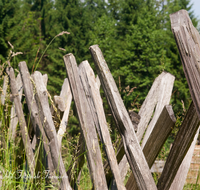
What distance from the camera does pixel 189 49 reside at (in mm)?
866

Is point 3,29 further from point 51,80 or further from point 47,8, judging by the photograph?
point 47,8

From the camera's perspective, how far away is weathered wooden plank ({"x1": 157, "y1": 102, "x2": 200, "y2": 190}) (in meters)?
1.03

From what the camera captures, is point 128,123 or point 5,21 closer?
point 128,123

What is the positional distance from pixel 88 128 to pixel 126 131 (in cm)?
40

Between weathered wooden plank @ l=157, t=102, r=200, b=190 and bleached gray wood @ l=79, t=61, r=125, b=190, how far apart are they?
28 cm

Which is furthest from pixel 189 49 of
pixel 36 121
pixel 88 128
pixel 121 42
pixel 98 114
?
pixel 121 42

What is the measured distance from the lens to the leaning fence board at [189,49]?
834mm

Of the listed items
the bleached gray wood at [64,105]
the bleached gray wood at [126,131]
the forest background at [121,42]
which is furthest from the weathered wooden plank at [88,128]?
the forest background at [121,42]

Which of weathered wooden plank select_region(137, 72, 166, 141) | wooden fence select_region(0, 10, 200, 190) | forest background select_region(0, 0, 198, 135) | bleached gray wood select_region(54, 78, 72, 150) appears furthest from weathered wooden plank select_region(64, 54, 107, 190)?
forest background select_region(0, 0, 198, 135)

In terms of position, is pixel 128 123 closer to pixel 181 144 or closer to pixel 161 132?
pixel 161 132

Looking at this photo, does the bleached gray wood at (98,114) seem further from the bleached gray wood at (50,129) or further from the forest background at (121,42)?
the forest background at (121,42)

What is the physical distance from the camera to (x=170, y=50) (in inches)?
615

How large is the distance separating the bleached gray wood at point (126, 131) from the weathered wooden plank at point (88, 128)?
246 mm

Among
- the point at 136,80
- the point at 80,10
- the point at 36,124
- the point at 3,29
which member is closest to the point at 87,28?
the point at 80,10
